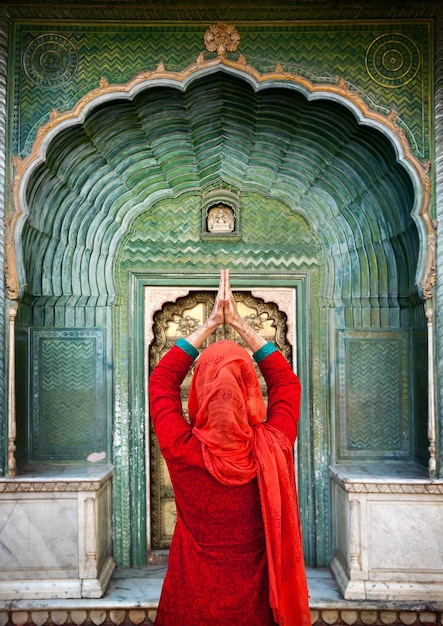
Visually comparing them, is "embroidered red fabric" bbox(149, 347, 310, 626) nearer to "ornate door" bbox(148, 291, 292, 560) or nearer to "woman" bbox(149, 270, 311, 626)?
"woman" bbox(149, 270, 311, 626)

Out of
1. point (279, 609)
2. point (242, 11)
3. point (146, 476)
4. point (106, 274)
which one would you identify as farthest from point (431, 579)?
point (242, 11)

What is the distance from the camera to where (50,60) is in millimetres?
4668

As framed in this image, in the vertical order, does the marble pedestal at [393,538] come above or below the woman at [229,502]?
below

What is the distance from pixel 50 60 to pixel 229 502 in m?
3.79

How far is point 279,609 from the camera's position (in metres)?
2.26

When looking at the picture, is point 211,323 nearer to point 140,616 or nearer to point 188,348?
point 188,348

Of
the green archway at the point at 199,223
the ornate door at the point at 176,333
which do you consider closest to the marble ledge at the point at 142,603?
the green archway at the point at 199,223

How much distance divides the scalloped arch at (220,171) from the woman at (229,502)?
2.65 m

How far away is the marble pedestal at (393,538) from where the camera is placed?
443 cm

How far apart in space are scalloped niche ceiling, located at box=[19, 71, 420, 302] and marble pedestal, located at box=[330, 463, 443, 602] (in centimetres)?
160

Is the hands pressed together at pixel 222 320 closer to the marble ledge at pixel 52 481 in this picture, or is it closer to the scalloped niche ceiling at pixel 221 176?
the marble ledge at pixel 52 481

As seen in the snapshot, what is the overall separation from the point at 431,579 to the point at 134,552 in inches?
92.9

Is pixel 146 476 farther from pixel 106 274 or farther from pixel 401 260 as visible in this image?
pixel 401 260

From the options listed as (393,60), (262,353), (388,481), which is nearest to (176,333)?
(388,481)
